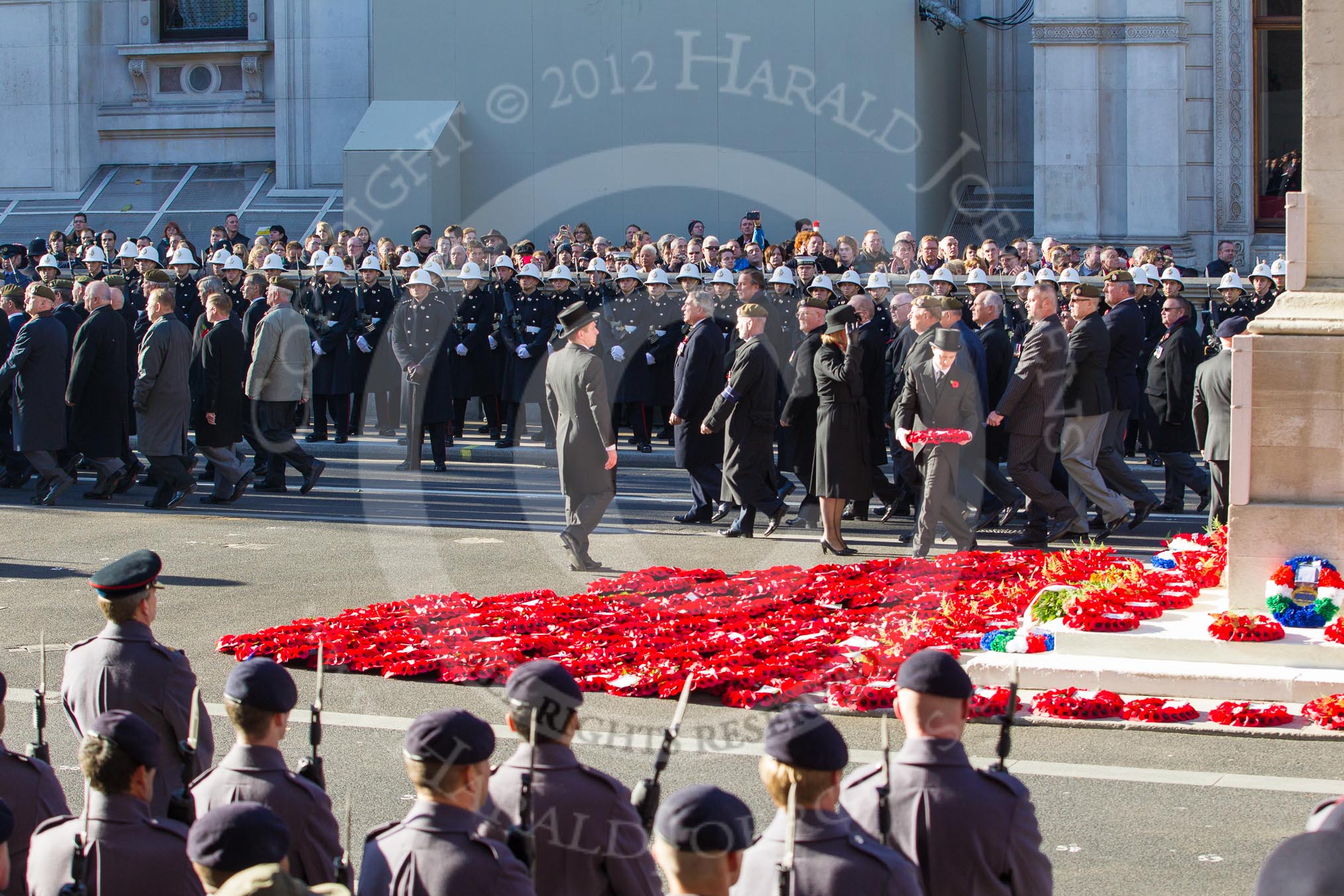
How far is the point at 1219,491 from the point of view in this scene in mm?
12117

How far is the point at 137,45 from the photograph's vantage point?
1181 inches

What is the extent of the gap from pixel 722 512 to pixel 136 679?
8.86 metres

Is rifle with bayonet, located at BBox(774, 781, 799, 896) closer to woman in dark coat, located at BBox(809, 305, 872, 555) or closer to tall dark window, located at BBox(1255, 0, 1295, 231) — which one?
woman in dark coat, located at BBox(809, 305, 872, 555)

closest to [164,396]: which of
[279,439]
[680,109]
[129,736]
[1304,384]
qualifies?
[279,439]

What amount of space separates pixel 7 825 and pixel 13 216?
27.8 m

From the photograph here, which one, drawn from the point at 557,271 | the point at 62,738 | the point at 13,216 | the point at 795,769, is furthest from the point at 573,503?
the point at 13,216

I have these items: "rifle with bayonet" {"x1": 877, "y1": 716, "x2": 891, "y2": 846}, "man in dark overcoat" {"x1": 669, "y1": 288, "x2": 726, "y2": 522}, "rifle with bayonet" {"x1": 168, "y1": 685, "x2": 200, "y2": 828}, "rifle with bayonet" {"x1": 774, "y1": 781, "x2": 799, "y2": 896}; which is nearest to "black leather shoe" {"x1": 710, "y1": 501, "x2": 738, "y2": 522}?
"man in dark overcoat" {"x1": 669, "y1": 288, "x2": 726, "y2": 522}

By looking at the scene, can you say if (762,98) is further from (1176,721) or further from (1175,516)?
(1176,721)

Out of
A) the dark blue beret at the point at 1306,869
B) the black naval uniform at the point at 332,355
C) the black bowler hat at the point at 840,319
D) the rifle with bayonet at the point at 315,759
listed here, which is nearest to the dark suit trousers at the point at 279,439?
the black naval uniform at the point at 332,355

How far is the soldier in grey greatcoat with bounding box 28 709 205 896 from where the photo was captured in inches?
154

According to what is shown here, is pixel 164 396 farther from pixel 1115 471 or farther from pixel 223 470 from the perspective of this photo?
pixel 1115 471

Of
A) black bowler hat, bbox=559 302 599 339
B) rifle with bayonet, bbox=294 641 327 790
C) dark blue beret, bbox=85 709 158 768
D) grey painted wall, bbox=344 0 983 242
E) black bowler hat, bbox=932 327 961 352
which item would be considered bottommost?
rifle with bayonet, bbox=294 641 327 790

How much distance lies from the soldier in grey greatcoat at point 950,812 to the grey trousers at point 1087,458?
28.2 feet

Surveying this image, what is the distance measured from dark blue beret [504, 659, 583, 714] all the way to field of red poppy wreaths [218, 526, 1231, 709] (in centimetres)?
363
